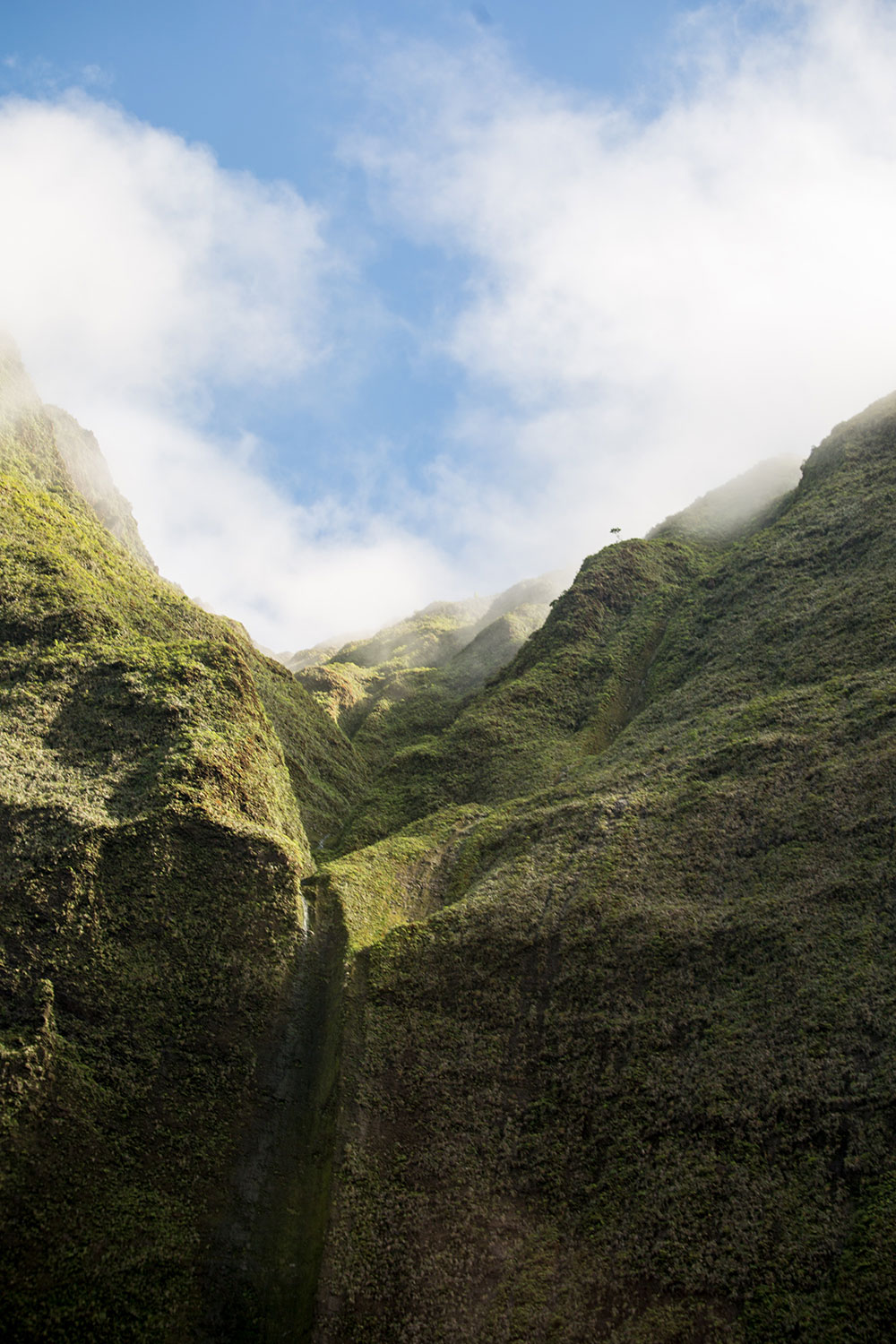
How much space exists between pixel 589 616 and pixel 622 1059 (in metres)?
42.7

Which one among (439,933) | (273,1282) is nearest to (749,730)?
(439,933)

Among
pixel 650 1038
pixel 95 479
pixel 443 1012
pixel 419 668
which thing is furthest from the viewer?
pixel 419 668

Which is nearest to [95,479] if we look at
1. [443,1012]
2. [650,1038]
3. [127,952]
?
[127,952]

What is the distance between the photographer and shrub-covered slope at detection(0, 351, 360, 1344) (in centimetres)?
2389

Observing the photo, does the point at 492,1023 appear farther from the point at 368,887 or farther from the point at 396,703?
the point at 396,703

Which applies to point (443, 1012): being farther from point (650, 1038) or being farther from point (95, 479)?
point (95, 479)

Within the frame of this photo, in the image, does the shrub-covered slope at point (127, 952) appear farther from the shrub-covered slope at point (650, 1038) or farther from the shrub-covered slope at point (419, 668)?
the shrub-covered slope at point (419, 668)

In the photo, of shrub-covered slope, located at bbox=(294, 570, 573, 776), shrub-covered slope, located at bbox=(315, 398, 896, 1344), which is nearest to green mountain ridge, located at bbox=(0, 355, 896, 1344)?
shrub-covered slope, located at bbox=(315, 398, 896, 1344)

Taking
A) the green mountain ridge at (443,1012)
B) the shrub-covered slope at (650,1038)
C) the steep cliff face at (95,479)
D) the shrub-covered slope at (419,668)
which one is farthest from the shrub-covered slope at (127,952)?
the steep cliff face at (95,479)

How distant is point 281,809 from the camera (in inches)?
1665

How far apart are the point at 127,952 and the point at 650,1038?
1899cm

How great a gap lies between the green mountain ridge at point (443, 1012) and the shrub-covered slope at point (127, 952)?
111mm

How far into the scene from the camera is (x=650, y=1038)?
26703 millimetres

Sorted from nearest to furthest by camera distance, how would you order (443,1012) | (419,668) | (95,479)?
(443,1012)
(95,479)
(419,668)
